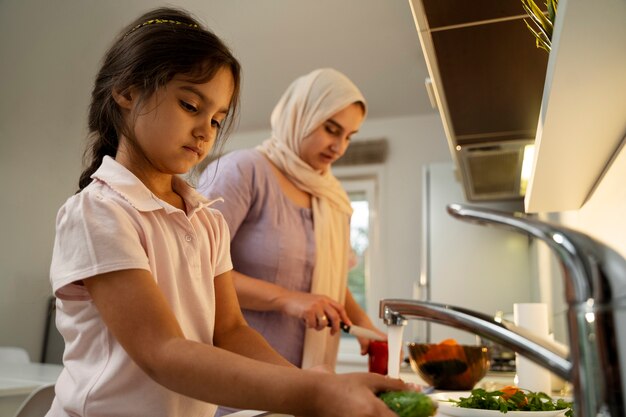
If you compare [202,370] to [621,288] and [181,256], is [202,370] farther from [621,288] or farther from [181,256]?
[621,288]

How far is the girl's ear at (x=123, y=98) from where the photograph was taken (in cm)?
88

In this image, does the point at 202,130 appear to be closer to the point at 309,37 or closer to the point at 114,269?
the point at 114,269

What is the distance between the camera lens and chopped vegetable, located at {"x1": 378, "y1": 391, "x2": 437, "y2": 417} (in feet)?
1.54

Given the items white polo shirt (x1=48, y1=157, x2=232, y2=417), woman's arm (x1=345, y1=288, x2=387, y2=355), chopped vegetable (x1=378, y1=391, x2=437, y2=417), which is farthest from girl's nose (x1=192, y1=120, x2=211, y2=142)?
woman's arm (x1=345, y1=288, x2=387, y2=355)

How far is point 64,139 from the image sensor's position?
8.00 ft

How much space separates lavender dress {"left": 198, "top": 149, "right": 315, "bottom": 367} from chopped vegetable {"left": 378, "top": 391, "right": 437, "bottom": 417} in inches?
40.0

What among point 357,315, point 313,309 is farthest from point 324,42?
point 313,309

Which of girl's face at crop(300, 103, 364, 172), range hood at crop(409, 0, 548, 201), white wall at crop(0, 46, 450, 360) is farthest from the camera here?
white wall at crop(0, 46, 450, 360)

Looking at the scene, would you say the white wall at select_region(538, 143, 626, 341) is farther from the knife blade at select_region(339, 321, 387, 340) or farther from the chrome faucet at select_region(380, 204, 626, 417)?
the knife blade at select_region(339, 321, 387, 340)

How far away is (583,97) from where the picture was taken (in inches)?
30.0

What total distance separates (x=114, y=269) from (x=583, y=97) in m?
0.61

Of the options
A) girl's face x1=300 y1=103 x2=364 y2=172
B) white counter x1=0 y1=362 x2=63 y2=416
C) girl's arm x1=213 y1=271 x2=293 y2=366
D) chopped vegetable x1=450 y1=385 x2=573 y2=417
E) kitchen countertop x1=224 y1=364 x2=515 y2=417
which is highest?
girl's face x1=300 y1=103 x2=364 y2=172

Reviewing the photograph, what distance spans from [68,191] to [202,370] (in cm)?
192

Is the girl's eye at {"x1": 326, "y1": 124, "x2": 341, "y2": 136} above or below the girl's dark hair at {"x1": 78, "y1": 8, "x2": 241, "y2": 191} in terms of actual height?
above
